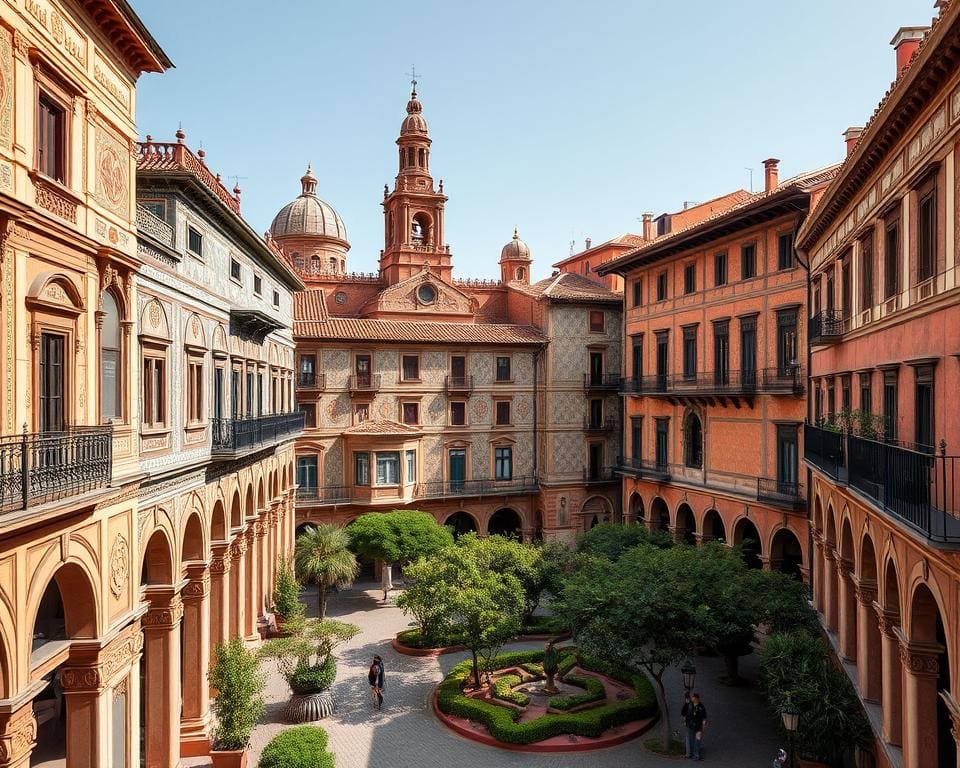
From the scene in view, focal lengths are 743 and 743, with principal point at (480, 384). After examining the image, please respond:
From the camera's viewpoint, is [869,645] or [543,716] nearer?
[869,645]

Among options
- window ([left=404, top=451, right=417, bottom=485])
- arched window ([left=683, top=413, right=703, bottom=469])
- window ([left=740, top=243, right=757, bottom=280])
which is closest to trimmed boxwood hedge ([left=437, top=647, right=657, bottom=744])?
arched window ([left=683, top=413, right=703, bottom=469])

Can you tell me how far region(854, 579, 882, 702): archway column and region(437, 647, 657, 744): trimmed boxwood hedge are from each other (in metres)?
6.39

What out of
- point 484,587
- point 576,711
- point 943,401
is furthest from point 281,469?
point 943,401

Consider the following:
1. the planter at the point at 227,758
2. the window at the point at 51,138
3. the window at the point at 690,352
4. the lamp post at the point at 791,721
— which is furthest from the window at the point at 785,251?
the window at the point at 51,138

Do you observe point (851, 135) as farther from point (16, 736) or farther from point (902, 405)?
point (16, 736)

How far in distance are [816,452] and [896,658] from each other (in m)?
7.29

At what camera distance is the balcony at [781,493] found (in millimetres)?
25484

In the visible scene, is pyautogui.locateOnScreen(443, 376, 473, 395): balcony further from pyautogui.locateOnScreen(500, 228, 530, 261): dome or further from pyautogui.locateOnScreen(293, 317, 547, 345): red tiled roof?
pyautogui.locateOnScreen(500, 228, 530, 261): dome

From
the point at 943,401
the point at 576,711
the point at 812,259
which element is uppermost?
the point at 812,259

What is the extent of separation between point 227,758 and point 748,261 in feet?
79.2

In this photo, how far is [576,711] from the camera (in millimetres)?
20281

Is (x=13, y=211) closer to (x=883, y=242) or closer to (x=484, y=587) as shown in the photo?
(x=883, y=242)

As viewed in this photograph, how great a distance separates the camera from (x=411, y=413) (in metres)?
39.3

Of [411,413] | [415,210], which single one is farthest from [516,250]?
[411,413]
